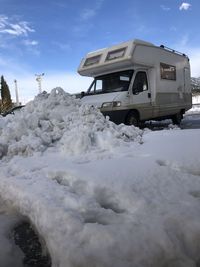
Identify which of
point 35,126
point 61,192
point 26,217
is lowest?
point 26,217

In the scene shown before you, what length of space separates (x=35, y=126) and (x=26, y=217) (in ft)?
10.3

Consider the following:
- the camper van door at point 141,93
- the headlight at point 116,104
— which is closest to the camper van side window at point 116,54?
the camper van door at point 141,93

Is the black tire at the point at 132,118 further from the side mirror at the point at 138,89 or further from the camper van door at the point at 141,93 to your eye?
the side mirror at the point at 138,89

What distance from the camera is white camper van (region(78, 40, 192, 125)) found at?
37.0ft

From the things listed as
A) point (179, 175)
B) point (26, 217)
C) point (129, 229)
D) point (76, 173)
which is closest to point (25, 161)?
point (76, 173)

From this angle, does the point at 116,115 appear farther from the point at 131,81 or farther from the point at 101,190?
the point at 101,190

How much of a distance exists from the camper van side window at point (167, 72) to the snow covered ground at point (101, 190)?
7.08 metres

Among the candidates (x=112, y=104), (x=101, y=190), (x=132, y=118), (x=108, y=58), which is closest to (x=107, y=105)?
(x=112, y=104)

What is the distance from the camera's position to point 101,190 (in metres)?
3.67

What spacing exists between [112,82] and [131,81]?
0.68 metres

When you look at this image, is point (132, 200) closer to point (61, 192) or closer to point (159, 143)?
point (61, 192)

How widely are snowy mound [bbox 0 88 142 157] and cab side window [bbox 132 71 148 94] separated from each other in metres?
4.54

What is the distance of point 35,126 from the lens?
21.7 ft

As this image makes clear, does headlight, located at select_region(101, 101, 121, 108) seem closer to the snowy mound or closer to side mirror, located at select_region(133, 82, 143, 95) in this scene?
side mirror, located at select_region(133, 82, 143, 95)
